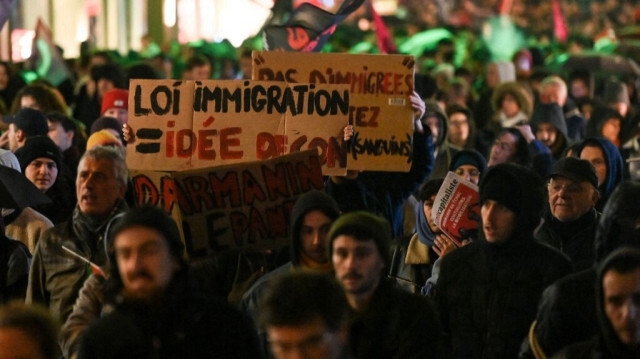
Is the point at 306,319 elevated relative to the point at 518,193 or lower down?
lower down

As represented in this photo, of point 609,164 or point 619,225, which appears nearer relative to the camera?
point 619,225

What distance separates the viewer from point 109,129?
1036 centimetres

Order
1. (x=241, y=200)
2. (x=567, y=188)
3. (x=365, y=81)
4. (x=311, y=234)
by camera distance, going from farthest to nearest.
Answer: (x=365, y=81) → (x=567, y=188) → (x=241, y=200) → (x=311, y=234)

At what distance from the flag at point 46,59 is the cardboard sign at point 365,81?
336 inches

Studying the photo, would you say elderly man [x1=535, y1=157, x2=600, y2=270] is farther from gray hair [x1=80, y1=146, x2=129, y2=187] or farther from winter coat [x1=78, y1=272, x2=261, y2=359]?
winter coat [x1=78, y1=272, x2=261, y2=359]

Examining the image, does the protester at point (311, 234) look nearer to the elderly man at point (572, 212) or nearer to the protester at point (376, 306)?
the protester at point (376, 306)

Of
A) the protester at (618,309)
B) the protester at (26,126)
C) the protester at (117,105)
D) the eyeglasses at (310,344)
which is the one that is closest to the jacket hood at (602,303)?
the protester at (618,309)

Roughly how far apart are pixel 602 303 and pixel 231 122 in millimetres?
3656

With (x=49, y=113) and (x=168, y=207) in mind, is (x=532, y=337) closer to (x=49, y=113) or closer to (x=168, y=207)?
(x=168, y=207)

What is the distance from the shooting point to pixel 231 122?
26.2ft

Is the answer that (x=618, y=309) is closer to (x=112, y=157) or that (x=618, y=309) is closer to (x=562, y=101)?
(x=112, y=157)

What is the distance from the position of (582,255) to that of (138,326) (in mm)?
3119

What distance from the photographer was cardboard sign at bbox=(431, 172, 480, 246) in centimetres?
755

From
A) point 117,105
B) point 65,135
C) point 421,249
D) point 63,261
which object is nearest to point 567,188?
point 421,249
